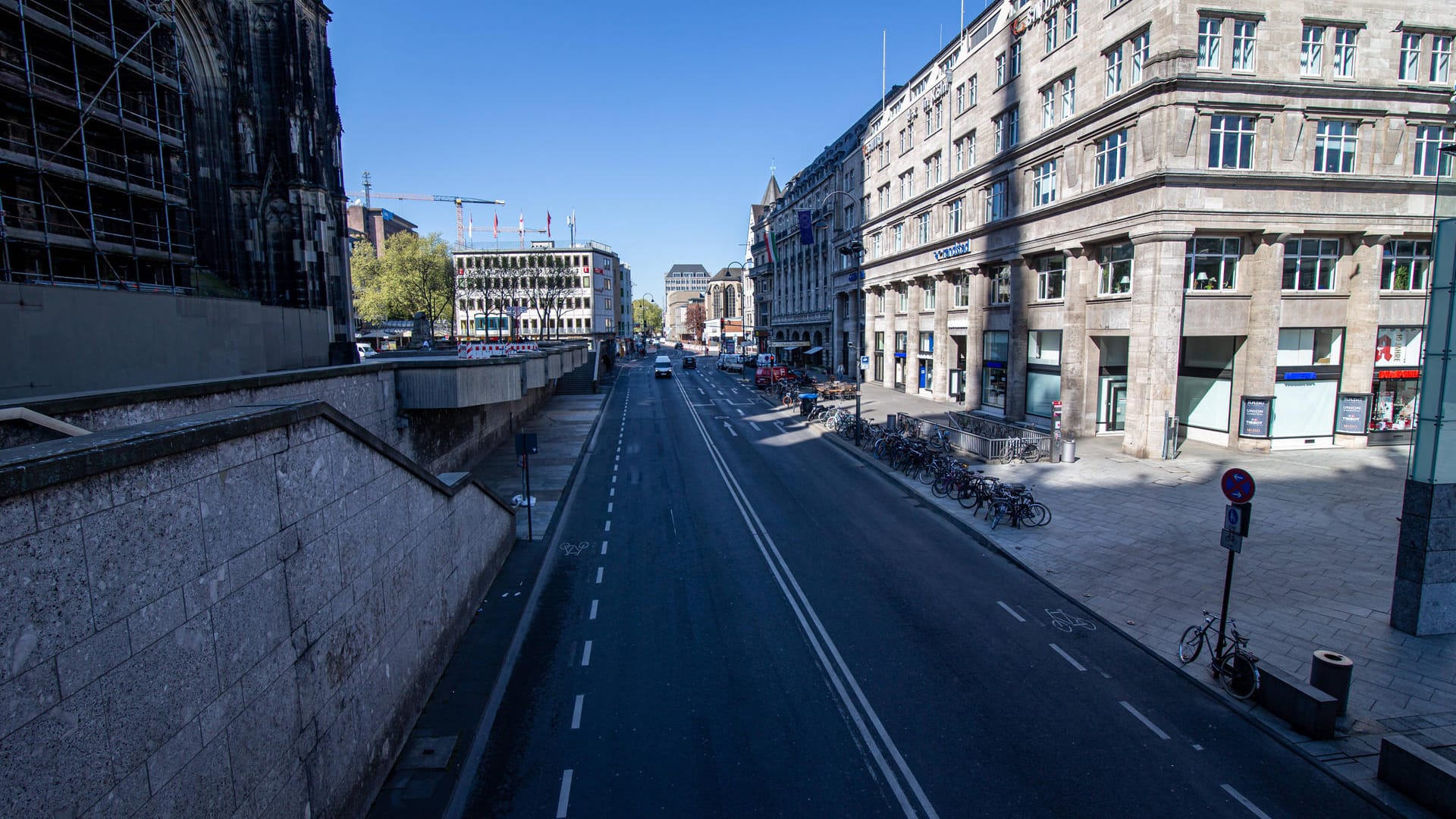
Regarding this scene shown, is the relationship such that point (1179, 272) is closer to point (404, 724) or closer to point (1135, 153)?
point (1135, 153)

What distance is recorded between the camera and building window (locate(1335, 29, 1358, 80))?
24.0 metres

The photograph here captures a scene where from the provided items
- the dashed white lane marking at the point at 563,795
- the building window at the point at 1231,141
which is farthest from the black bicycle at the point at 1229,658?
the building window at the point at 1231,141

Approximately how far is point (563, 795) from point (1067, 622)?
8.81m

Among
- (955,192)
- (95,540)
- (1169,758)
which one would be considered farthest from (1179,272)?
(95,540)

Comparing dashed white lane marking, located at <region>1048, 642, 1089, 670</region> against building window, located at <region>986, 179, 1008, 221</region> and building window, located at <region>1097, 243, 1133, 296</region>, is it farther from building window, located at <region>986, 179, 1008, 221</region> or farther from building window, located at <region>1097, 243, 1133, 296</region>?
building window, located at <region>986, 179, 1008, 221</region>

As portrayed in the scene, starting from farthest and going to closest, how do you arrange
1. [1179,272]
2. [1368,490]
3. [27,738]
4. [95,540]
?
[1179,272]
[1368,490]
[95,540]
[27,738]

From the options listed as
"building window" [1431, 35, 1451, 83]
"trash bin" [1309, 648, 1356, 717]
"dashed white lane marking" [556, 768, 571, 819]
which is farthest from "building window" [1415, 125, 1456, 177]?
"dashed white lane marking" [556, 768, 571, 819]

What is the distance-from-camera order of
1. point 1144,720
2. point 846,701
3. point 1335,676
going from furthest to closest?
1. point 846,701
2. point 1144,720
3. point 1335,676

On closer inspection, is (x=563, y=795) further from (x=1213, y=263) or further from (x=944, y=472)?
(x=1213, y=263)

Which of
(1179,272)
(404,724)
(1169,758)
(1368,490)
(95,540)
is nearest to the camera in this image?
(95,540)

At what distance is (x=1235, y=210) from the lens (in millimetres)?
23516

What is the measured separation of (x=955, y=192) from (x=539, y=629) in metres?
34.9

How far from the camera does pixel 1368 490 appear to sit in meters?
19.6

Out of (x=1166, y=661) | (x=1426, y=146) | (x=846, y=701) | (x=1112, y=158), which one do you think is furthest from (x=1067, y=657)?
(x=1426, y=146)
